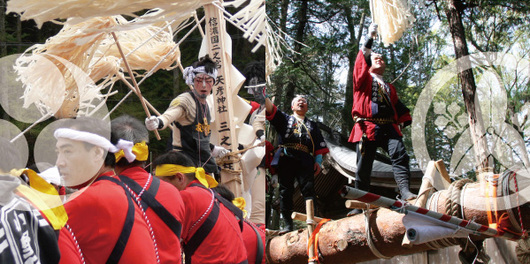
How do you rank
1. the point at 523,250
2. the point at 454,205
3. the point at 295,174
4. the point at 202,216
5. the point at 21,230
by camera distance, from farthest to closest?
the point at 295,174 → the point at 523,250 → the point at 454,205 → the point at 202,216 → the point at 21,230

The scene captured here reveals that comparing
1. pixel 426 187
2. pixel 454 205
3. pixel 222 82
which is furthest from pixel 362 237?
pixel 222 82

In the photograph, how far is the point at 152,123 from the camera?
267 centimetres

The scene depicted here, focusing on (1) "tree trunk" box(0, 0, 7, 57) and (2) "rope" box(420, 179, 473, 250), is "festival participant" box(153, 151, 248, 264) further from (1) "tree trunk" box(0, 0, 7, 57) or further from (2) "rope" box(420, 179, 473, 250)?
(2) "rope" box(420, 179, 473, 250)

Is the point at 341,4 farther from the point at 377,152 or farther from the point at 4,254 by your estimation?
the point at 4,254

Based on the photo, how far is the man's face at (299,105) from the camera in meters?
3.81

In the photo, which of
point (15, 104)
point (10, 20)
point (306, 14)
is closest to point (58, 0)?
point (10, 20)

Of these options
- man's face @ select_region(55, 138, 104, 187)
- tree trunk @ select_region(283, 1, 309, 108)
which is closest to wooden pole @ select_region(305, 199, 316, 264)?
tree trunk @ select_region(283, 1, 309, 108)

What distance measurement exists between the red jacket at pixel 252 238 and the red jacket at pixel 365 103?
0.74m

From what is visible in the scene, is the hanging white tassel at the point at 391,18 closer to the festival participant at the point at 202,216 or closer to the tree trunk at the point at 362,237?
the tree trunk at the point at 362,237

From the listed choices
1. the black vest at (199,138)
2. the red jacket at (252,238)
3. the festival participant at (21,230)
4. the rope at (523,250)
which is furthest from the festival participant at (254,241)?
the festival participant at (21,230)

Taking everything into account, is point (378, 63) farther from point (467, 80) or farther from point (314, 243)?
point (314, 243)

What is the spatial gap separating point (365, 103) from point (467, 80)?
22.0 inches

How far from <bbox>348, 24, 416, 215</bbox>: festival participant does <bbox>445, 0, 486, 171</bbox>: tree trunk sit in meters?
0.34

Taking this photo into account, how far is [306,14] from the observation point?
3881 millimetres
